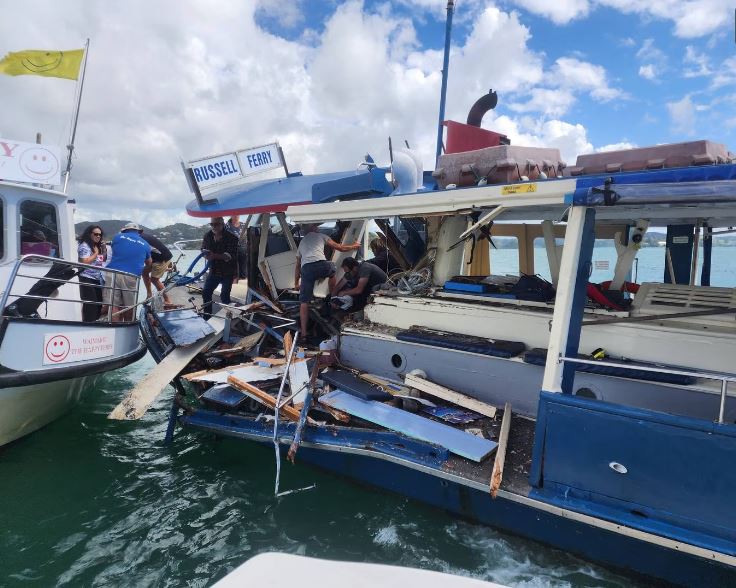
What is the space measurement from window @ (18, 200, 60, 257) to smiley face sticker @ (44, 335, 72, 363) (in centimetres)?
197

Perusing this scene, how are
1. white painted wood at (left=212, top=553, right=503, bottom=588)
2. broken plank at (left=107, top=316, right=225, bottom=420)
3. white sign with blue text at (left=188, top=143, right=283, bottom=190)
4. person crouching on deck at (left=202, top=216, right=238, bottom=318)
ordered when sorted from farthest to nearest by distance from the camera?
person crouching on deck at (left=202, top=216, right=238, bottom=318) < white sign with blue text at (left=188, top=143, right=283, bottom=190) < broken plank at (left=107, top=316, right=225, bottom=420) < white painted wood at (left=212, top=553, right=503, bottom=588)

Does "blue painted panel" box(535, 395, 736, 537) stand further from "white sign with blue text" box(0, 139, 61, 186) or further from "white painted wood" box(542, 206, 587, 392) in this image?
"white sign with blue text" box(0, 139, 61, 186)

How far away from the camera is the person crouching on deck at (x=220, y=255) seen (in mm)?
8438

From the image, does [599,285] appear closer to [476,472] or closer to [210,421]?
[476,472]

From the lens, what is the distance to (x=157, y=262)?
32.1 feet

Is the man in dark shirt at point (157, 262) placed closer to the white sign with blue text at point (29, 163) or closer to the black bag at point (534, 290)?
the white sign with blue text at point (29, 163)

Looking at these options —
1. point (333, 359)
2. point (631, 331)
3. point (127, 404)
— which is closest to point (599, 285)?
point (631, 331)

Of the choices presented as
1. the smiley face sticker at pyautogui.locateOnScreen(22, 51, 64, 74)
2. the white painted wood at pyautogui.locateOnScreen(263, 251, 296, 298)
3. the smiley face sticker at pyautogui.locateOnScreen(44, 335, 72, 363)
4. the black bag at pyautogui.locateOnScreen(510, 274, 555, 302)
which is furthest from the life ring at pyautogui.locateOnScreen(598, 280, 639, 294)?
the smiley face sticker at pyautogui.locateOnScreen(22, 51, 64, 74)

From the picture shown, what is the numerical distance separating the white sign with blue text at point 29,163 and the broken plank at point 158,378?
308cm

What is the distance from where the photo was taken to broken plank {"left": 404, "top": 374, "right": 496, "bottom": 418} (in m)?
4.93

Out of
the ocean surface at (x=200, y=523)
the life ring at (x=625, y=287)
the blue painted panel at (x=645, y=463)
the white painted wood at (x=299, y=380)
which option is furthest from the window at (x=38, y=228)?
the life ring at (x=625, y=287)

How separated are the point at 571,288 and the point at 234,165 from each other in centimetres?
681

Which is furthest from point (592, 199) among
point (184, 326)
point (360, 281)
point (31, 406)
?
point (31, 406)

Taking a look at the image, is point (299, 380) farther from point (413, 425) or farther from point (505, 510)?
point (505, 510)
